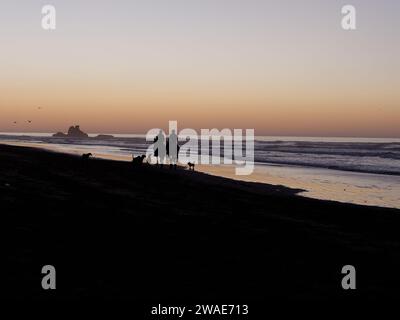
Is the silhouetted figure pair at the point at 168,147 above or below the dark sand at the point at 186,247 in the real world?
above

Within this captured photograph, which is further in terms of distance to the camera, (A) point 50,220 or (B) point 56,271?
(A) point 50,220

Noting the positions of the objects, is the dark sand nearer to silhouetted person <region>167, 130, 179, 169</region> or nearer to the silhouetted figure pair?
silhouetted person <region>167, 130, 179, 169</region>

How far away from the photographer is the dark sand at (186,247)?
711cm

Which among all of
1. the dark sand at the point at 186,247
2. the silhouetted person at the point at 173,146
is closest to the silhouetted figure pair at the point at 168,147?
the silhouetted person at the point at 173,146

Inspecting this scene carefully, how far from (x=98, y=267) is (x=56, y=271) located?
76cm

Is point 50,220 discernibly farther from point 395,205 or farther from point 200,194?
point 395,205

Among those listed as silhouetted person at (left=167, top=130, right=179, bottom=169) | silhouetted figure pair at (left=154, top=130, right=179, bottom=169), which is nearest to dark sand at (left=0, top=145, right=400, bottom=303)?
silhouetted person at (left=167, top=130, right=179, bottom=169)

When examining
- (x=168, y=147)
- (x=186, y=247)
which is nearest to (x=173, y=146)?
(x=168, y=147)

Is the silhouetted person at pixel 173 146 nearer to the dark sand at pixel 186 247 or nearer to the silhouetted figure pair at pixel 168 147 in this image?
the silhouetted figure pair at pixel 168 147

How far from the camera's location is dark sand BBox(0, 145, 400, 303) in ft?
23.3
